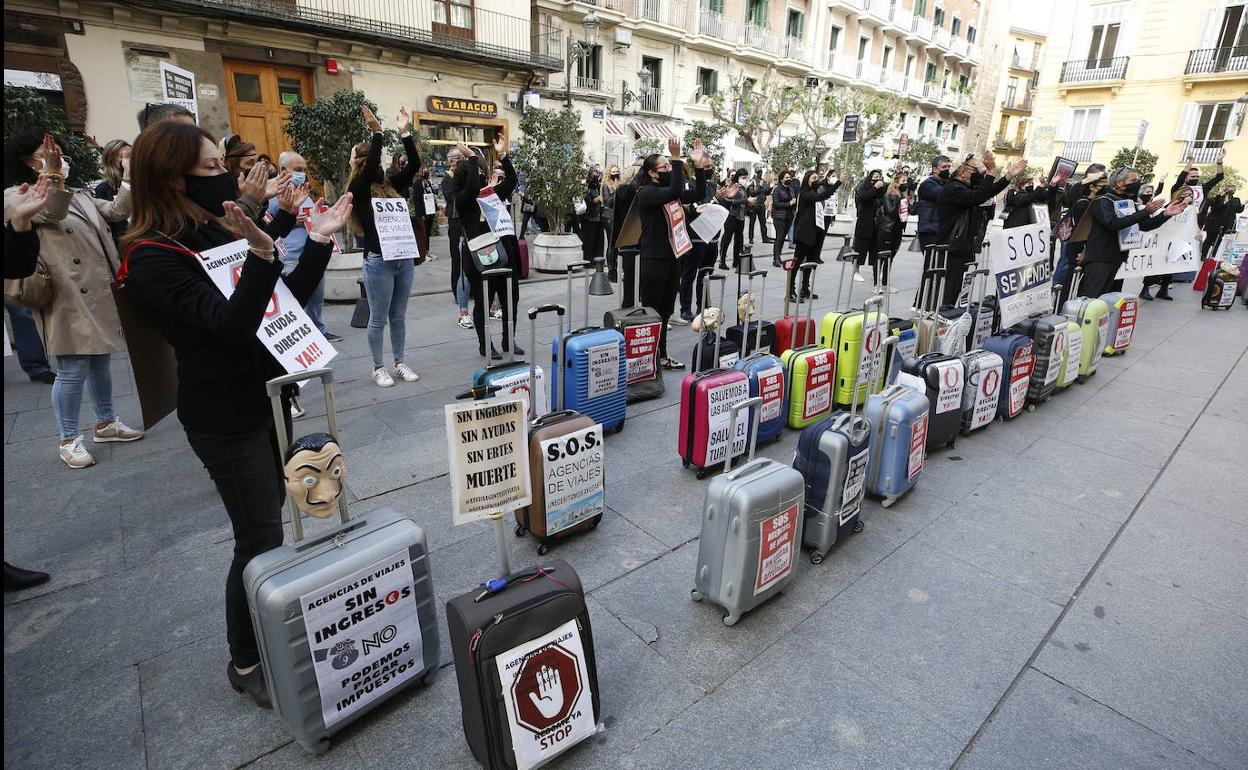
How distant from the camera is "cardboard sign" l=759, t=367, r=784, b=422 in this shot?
14.3ft

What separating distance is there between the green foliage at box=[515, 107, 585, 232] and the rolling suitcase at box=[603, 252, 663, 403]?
5.88 metres

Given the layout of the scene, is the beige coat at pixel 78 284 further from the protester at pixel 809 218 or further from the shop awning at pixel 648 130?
the shop awning at pixel 648 130

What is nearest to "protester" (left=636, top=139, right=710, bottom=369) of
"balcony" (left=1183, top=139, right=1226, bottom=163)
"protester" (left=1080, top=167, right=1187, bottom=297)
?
"protester" (left=1080, top=167, right=1187, bottom=297)

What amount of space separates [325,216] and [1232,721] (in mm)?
3845

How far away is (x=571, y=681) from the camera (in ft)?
7.22

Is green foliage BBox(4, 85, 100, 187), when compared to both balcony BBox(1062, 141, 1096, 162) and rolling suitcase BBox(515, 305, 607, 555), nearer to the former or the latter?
rolling suitcase BBox(515, 305, 607, 555)

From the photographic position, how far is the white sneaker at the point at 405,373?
568 centimetres

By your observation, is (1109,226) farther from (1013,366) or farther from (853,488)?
(853,488)

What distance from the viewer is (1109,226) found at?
6734 mm

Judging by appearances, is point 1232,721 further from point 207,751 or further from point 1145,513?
point 207,751

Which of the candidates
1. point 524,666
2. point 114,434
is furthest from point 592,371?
point 114,434

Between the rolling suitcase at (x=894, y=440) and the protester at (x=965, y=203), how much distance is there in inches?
132

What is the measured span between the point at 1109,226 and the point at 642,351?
5209mm

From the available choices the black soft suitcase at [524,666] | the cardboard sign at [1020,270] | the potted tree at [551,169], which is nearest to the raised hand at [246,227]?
the black soft suitcase at [524,666]
